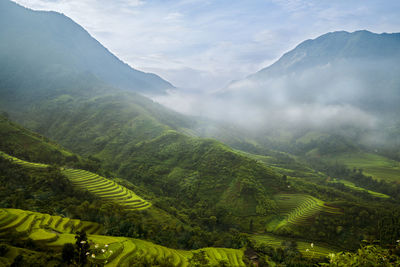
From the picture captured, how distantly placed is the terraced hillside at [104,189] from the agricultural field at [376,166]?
164632 millimetres

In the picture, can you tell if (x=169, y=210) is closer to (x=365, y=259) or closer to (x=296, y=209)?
(x=296, y=209)

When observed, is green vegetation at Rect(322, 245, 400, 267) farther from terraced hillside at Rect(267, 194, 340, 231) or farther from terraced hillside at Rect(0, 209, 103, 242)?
terraced hillside at Rect(267, 194, 340, 231)

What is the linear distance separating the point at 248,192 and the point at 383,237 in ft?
136

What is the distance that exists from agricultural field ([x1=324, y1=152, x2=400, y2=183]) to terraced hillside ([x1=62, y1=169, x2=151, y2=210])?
540 ft

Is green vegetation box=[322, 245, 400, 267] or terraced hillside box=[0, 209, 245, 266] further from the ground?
green vegetation box=[322, 245, 400, 267]

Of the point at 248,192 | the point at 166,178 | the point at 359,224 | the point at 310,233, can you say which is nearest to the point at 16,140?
the point at 166,178

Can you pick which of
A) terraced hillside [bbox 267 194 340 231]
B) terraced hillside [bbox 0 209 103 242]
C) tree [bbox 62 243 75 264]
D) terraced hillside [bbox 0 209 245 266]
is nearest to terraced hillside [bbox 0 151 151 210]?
terraced hillside [bbox 0 209 245 266]

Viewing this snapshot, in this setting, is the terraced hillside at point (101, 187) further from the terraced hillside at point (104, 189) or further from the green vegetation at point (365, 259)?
the green vegetation at point (365, 259)

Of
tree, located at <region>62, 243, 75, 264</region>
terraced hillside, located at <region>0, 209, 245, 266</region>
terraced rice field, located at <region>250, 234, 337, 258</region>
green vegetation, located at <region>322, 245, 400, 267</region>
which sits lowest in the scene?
terraced rice field, located at <region>250, 234, 337, 258</region>

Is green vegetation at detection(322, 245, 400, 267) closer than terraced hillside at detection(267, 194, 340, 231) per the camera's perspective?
Yes

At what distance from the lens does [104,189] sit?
66562 millimetres

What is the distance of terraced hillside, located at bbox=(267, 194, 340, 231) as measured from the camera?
70.9 metres

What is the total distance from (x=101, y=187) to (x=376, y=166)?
7902 inches

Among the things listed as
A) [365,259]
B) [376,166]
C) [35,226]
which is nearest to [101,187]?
[35,226]
